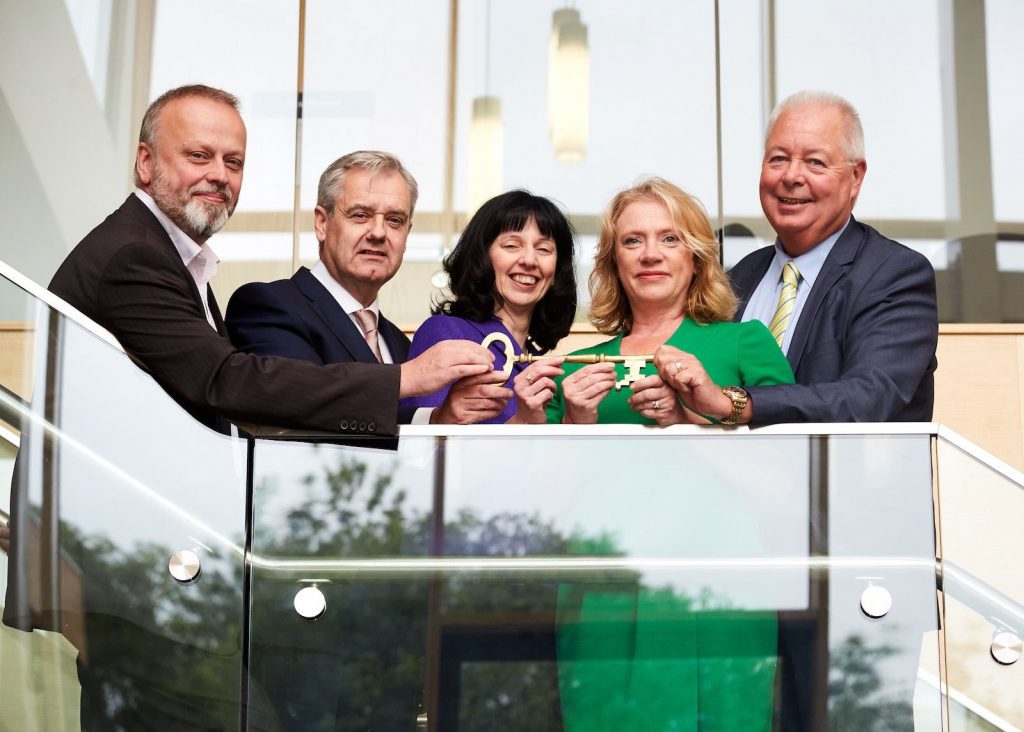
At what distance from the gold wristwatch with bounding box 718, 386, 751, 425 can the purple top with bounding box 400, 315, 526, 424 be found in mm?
647

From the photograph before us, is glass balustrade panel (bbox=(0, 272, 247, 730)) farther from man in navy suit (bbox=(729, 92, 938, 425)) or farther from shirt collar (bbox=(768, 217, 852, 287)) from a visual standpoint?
shirt collar (bbox=(768, 217, 852, 287))

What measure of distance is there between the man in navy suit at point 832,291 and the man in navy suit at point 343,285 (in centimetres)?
93

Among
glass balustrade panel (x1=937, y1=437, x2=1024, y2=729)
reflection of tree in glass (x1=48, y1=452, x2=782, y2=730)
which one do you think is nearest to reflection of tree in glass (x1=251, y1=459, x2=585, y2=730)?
reflection of tree in glass (x1=48, y1=452, x2=782, y2=730)

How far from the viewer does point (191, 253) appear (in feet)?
11.7

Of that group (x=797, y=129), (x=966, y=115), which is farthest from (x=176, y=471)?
(x=966, y=115)

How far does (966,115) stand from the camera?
6711 mm

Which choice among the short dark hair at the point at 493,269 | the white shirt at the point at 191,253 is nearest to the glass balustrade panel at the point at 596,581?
the white shirt at the point at 191,253

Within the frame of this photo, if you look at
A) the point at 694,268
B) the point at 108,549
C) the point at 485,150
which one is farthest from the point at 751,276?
the point at 485,150

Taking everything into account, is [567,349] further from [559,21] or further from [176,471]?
[176,471]

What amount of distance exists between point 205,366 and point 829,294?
159 centimetres

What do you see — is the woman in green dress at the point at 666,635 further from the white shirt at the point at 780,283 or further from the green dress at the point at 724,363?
the white shirt at the point at 780,283

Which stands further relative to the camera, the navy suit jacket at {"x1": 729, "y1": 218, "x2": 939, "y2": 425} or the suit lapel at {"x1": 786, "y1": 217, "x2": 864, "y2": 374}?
the suit lapel at {"x1": 786, "y1": 217, "x2": 864, "y2": 374}

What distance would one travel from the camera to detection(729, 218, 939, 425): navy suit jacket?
351 cm

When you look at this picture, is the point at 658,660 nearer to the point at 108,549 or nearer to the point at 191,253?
the point at 108,549
